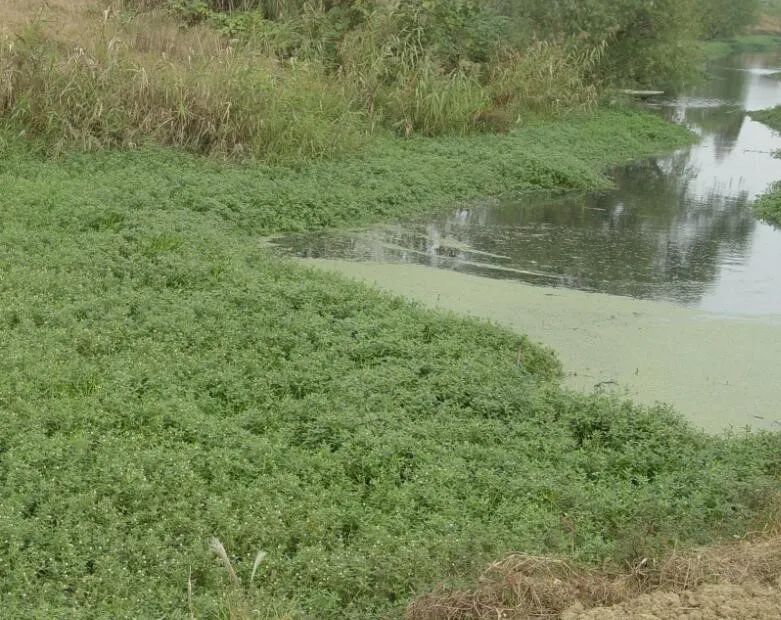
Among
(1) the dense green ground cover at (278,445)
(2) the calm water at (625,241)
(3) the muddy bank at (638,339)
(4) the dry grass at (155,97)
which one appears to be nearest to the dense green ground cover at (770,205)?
(2) the calm water at (625,241)

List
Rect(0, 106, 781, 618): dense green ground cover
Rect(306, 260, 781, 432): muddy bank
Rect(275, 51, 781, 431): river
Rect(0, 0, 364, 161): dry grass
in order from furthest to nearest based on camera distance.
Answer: Rect(0, 0, 364, 161): dry grass
Rect(275, 51, 781, 431): river
Rect(306, 260, 781, 432): muddy bank
Rect(0, 106, 781, 618): dense green ground cover

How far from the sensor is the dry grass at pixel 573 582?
3.95m

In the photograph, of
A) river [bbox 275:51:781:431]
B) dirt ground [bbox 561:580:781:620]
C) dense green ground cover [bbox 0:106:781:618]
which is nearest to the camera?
dirt ground [bbox 561:580:781:620]

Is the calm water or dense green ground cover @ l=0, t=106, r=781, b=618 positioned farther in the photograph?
the calm water

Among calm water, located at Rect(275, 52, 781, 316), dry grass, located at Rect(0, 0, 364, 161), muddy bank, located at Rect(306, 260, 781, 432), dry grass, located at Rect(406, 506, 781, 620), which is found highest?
dry grass, located at Rect(0, 0, 364, 161)

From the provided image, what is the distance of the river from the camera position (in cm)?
676

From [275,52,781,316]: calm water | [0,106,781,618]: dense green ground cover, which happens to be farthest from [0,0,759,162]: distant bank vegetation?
[0,106,781,618]: dense green ground cover

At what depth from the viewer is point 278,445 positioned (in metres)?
5.18

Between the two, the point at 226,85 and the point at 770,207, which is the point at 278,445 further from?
the point at 770,207

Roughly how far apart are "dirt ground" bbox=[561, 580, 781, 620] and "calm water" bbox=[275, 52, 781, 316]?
465 centimetres

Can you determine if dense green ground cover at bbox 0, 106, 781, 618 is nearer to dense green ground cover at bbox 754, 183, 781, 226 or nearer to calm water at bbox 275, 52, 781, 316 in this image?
calm water at bbox 275, 52, 781, 316

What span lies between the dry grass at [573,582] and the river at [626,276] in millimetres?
1869

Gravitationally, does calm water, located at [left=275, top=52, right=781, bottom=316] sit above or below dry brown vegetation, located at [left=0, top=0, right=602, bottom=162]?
below

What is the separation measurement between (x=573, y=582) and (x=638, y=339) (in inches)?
137
